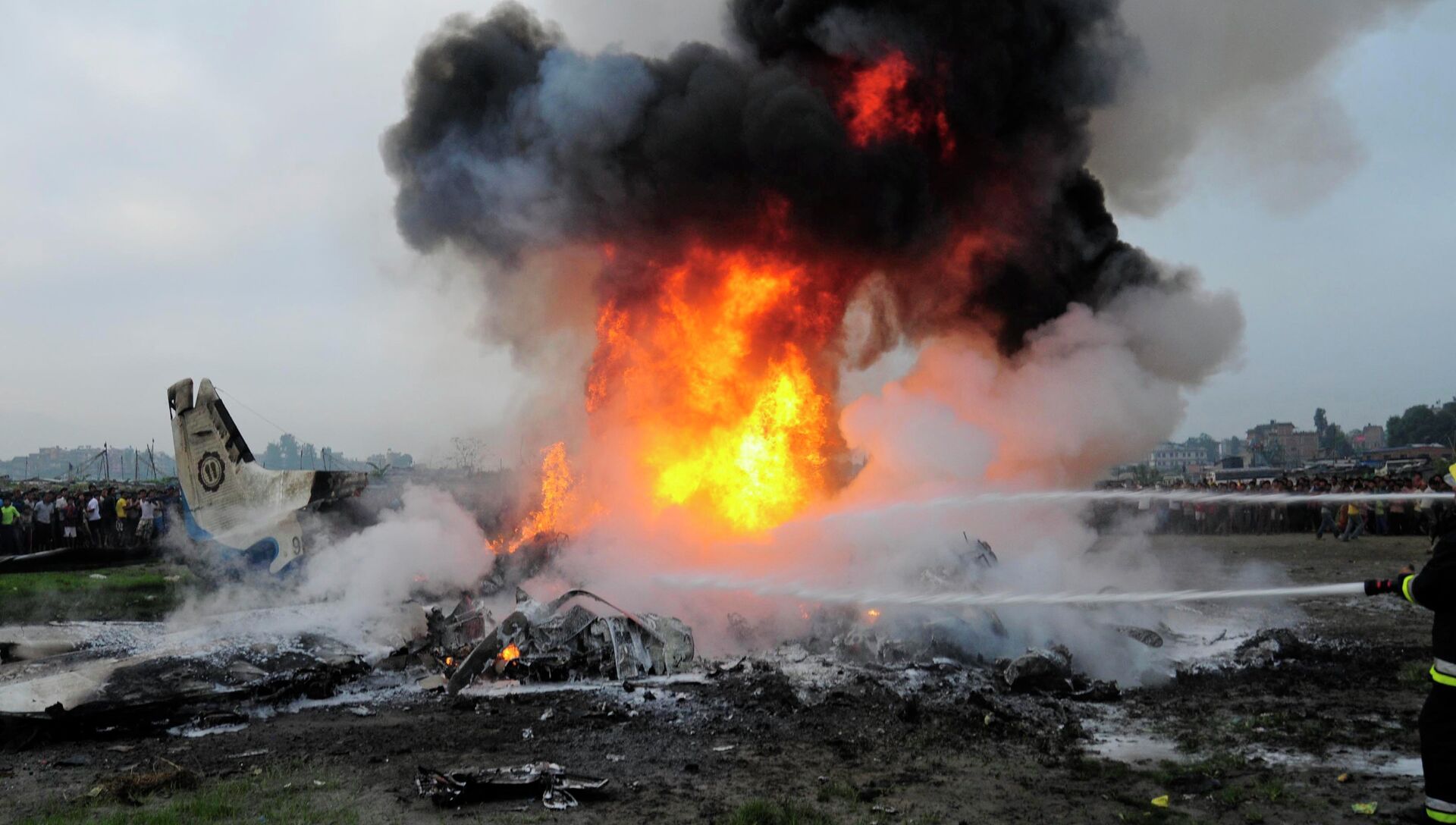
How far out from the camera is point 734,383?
768 inches

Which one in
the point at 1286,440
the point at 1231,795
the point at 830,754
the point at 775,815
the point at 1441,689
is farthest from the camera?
the point at 1286,440

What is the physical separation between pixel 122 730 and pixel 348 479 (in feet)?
29.7

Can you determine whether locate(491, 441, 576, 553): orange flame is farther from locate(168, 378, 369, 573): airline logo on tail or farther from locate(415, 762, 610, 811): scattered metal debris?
locate(415, 762, 610, 811): scattered metal debris

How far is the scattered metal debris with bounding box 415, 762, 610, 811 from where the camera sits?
7094 millimetres

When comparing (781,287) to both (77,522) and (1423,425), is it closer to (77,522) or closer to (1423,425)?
(77,522)

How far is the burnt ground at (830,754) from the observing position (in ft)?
22.8

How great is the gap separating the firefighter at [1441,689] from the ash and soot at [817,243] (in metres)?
10.8

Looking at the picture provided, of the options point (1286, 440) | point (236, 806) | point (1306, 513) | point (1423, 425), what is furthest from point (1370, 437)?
point (236, 806)

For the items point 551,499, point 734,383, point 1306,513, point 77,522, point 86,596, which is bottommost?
point 1306,513

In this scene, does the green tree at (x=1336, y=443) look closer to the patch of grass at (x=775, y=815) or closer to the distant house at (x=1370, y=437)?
the distant house at (x=1370, y=437)

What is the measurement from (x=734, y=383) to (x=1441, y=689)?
14308mm

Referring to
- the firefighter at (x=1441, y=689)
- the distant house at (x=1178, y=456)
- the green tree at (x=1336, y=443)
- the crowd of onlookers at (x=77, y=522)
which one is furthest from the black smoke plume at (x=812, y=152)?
the distant house at (x=1178, y=456)

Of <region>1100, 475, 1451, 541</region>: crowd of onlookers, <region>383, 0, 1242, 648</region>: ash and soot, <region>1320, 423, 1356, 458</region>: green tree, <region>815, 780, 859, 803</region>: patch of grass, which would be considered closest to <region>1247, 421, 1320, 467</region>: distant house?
<region>1320, 423, 1356, 458</region>: green tree

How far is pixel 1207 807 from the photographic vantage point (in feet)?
22.5
